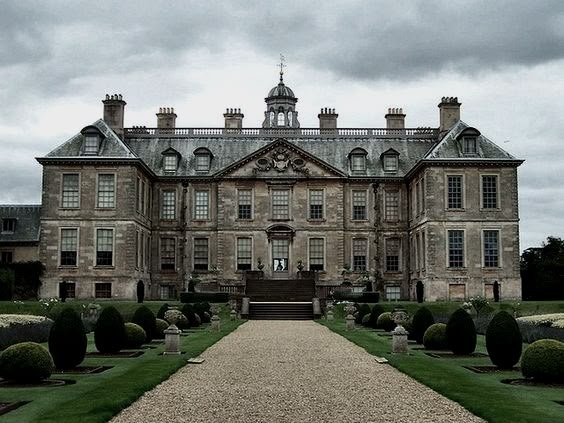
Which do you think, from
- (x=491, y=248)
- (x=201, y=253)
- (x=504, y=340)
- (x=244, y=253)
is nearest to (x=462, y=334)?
(x=504, y=340)

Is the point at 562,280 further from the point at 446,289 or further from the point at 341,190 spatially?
the point at 341,190

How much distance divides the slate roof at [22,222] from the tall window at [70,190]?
398cm

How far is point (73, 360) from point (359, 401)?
6.11 metres

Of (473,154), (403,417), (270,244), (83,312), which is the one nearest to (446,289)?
(473,154)

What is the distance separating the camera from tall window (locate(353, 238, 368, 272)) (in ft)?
150

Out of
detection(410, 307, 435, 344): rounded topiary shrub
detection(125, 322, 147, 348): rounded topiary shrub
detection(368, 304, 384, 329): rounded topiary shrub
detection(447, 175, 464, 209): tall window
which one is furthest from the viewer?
detection(447, 175, 464, 209): tall window

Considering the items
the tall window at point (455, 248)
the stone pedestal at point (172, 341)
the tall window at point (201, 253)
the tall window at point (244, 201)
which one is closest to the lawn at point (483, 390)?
the stone pedestal at point (172, 341)

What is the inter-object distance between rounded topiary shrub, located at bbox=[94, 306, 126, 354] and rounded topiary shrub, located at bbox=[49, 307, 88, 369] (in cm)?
285

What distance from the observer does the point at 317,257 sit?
4531 centimetres

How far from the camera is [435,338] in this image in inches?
781

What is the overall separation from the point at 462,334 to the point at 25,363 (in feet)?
31.5

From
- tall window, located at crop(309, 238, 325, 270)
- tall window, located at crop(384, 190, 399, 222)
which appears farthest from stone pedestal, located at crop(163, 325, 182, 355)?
tall window, located at crop(384, 190, 399, 222)

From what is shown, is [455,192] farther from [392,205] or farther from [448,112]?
[448,112]

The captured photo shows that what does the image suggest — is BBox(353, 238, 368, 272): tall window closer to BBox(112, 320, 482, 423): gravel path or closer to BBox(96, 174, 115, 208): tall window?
BBox(96, 174, 115, 208): tall window
